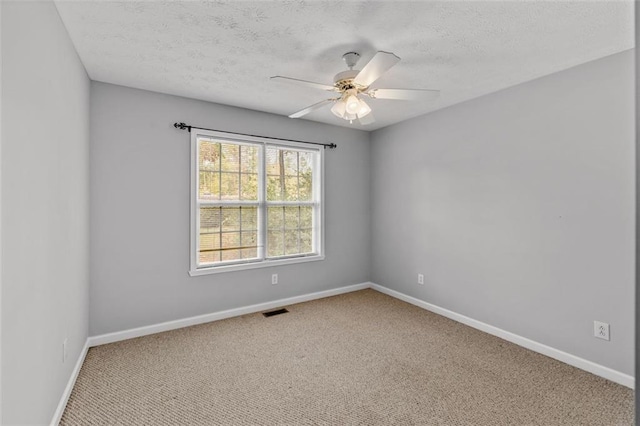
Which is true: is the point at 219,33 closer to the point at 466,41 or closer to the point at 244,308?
the point at 466,41

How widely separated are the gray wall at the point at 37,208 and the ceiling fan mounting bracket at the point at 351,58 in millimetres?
1760

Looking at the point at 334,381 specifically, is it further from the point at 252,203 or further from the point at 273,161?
the point at 273,161

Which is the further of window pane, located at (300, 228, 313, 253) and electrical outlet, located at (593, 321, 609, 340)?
window pane, located at (300, 228, 313, 253)

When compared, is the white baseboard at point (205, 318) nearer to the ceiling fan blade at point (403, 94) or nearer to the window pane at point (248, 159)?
the window pane at point (248, 159)

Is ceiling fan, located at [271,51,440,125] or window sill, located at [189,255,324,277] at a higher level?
ceiling fan, located at [271,51,440,125]

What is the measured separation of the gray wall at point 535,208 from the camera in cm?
232

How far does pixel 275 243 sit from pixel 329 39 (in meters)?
2.52

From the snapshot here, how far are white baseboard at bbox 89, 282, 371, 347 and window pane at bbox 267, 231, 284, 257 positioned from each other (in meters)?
0.60

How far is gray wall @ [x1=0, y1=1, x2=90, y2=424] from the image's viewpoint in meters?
1.21

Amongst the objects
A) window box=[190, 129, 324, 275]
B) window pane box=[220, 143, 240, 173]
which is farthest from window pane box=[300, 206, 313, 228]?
window pane box=[220, 143, 240, 173]

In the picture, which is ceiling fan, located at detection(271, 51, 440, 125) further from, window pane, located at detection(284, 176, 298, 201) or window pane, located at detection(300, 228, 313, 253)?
window pane, located at detection(300, 228, 313, 253)

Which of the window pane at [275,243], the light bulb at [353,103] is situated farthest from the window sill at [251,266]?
the light bulb at [353,103]

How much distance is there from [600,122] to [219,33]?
9.54 ft

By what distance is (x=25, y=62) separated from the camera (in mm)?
1360
